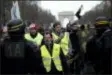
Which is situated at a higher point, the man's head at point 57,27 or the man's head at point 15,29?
the man's head at point 15,29

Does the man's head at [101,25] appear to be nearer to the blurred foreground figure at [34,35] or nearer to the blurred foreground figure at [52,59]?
the blurred foreground figure at [52,59]

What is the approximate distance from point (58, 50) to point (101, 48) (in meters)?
0.91

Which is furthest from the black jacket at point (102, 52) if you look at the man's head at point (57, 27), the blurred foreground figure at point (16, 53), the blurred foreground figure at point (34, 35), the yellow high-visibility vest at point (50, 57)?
the blurred foreground figure at point (34, 35)

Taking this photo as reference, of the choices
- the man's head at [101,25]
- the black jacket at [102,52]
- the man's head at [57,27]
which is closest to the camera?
the black jacket at [102,52]

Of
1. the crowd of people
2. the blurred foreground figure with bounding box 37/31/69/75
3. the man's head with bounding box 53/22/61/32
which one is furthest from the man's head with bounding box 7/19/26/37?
the man's head with bounding box 53/22/61/32

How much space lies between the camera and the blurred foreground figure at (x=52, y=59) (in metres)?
9.83

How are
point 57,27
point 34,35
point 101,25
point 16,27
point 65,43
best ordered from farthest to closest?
point 34,35 → point 57,27 → point 65,43 → point 101,25 → point 16,27

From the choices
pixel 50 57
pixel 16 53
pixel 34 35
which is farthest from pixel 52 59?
pixel 34 35

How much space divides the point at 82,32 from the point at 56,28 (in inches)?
25.8

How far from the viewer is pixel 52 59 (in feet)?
32.5

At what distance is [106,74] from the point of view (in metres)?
10.1

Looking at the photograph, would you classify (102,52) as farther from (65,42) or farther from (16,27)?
(16,27)

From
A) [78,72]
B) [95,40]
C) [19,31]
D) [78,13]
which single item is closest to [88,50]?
[95,40]

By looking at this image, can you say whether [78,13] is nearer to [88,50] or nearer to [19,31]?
Result: [88,50]
